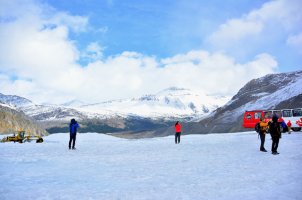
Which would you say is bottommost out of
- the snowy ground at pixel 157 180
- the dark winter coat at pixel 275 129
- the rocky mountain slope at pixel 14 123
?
the snowy ground at pixel 157 180

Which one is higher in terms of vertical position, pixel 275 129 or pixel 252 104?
pixel 252 104

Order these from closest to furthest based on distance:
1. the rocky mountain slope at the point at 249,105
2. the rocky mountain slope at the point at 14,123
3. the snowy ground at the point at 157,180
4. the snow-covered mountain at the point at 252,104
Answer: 1. the snowy ground at the point at 157,180
2. the rocky mountain slope at the point at 14,123
3. the snow-covered mountain at the point at 252,104
4. the rocky mountain slope at the point at 249,105

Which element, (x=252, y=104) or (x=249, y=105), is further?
(x=249, y=105)

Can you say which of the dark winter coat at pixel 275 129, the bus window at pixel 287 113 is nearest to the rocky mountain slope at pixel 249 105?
the bus window at pixel 287 113

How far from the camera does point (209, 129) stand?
15550cm

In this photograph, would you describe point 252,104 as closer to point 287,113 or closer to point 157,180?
point 287,113

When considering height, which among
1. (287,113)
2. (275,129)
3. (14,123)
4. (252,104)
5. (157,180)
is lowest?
(157,180)

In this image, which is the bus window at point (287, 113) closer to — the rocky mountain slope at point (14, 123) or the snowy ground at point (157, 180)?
the snowy ground at point (157, 180)

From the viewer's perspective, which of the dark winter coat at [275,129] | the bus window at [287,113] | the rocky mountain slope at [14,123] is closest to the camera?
the dark winter coat at [275,129]

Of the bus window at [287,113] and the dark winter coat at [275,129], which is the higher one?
the bus window at [287,113]

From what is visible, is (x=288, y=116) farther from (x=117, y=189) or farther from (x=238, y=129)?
(x=238, y=129)

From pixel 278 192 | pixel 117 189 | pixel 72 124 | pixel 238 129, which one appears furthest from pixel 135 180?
pixel 238 129

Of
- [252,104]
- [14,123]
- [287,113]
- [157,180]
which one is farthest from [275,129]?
[252,104]

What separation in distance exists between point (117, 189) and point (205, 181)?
300cm
